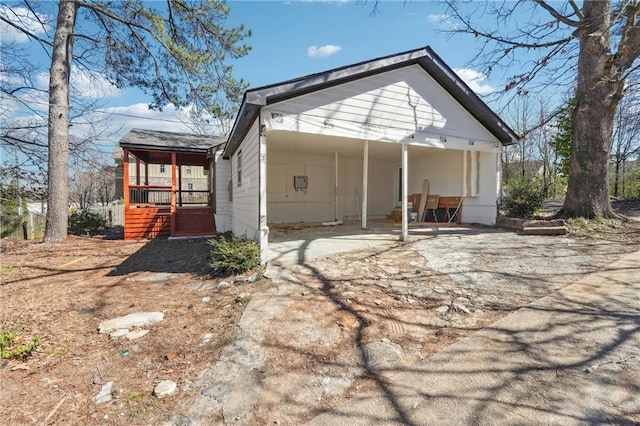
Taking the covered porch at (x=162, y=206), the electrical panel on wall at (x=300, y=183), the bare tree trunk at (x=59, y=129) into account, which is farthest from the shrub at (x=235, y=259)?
the bare tree trunk at (x=59, y=129)

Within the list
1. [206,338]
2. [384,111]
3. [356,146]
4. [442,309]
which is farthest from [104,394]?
[356,146]

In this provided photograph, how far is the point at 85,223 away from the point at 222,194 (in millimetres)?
5529

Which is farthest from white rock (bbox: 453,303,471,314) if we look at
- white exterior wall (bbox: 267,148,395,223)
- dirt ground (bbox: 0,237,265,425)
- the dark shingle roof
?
the dark shingle roof

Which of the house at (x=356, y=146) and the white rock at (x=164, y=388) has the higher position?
the house at (x=356, y=146)

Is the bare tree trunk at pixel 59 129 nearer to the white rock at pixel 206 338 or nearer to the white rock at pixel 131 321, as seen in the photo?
the white rock at pixel 131 321

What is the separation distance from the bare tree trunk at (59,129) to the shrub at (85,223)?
1364mm

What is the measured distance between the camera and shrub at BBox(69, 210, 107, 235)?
37.9 feet

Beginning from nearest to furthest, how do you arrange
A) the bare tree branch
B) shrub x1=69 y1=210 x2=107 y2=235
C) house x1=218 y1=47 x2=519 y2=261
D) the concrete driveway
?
the concrete driveway
house x1=218 y1=47 x2=519 y2=261
the bare tree branch
shrub x1=69 y1=210 x2=107 y2=235

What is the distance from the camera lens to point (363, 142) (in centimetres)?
874

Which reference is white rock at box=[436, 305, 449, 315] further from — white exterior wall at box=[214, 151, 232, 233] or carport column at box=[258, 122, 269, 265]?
white exterior wall at box=[214, 151, 232, 233]

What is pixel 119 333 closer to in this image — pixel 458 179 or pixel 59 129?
pixel 458 179

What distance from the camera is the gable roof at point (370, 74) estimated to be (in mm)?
5328

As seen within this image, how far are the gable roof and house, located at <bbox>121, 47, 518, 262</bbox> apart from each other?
0.08 ft

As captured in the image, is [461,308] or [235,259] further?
[235,259]
